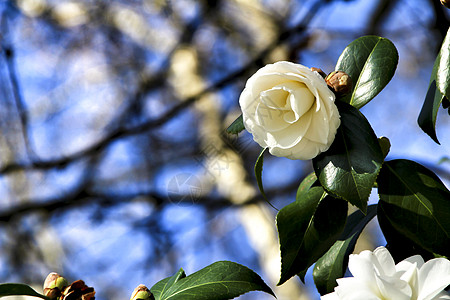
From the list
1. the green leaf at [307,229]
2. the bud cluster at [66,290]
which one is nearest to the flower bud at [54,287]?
the bud cluster at [66,290]

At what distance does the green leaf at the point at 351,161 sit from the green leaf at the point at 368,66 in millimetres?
34

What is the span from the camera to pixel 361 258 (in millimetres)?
322

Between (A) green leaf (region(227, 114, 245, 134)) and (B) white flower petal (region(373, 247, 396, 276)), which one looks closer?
(B) white flower petal (region(373, 247, 396, 276))

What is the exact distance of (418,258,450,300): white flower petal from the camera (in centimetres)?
30

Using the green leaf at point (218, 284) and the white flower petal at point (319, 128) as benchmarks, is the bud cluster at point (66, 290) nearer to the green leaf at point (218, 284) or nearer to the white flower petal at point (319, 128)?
the green leaf at point (218, 284)

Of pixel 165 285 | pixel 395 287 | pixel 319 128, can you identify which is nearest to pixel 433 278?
pixel 395 287

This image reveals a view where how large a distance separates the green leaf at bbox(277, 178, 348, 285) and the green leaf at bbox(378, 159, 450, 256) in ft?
0.14

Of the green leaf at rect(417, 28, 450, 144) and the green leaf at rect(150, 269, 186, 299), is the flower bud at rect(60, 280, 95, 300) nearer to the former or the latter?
the green leaf at rect(150, 269, 186, 299)

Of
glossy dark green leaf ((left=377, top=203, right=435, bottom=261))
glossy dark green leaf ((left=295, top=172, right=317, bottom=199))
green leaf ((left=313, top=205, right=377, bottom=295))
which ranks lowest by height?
green leaf ((left=313, top=205, right=377, bottom=295))

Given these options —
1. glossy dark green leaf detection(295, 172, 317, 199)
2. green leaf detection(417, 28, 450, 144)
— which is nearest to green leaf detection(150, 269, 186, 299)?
glossy dark green leaf detection(295, 172, 317, 199)

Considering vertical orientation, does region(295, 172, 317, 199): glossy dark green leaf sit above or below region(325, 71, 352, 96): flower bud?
below

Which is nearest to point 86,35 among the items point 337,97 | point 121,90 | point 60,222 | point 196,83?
point 121,90

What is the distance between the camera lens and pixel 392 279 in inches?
12.1

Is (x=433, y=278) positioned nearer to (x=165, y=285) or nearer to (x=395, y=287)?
(x=395, y=287)
